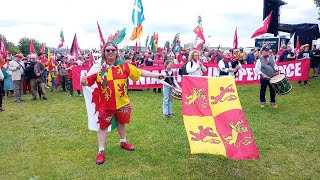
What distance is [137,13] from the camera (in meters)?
14.4

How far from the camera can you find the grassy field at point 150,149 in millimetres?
5055

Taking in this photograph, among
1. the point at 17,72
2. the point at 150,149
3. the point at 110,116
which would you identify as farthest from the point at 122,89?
the point at 17,72

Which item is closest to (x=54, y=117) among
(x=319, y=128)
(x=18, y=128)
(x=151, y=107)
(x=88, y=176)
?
(x=18, y=128)

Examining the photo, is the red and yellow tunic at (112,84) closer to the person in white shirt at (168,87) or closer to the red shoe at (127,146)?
the red shoe at (127,146)

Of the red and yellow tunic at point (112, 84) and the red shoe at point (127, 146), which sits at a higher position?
the red and yellow tunic at point (112, 84)

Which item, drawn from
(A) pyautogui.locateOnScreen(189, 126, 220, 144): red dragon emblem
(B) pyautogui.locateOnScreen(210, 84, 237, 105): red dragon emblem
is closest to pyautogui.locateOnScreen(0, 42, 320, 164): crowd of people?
(B) pyautogui.locateOnScreen(210, 84, 237, 105): red dragon emblem

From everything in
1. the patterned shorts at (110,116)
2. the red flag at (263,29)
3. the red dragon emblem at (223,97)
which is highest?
the red flag at (263,29)

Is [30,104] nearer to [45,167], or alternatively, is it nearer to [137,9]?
[137,9]

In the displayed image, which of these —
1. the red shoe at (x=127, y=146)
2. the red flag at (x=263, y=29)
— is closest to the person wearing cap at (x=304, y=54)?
the red flag at (x=263, y=29)

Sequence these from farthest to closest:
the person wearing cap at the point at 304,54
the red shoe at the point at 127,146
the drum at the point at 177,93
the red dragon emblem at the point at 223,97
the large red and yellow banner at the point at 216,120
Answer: the person wearing cap at the point at 304,54
the drum at the point at 177,93
the red shoe at the point at 127,146
the red dragon emblem at the point at 223,97
the large red and yellow banner at the point at 216,120

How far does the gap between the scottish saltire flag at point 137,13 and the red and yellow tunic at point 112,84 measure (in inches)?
369

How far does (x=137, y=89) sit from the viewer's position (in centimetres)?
1569

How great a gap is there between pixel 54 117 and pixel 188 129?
6047 millimetres

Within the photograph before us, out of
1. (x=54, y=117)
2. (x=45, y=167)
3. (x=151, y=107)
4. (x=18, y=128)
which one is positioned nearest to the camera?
(x=45, y=167)
